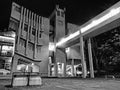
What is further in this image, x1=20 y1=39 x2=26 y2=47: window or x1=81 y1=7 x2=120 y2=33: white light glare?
x1=20 y1=39 x2=26 y2=47: window

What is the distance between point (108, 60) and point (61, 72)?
30.5 ft

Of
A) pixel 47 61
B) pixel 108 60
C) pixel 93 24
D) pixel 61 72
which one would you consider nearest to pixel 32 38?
pixel 47 61

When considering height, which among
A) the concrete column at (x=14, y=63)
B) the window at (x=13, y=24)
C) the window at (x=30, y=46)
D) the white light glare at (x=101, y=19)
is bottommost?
the concrete column at (x=14, y=63)

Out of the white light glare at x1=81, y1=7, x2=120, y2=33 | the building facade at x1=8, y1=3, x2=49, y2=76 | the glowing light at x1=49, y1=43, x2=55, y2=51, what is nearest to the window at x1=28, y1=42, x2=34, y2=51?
the building facade at x1=8, y1=3, x2=49, y2=76

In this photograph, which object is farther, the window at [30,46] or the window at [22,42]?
the window at [30,46]

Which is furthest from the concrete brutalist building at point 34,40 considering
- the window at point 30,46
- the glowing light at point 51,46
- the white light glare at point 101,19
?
the white light glare at point 101,19

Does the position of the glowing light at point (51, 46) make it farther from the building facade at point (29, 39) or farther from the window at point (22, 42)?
the window at point (22, 42)

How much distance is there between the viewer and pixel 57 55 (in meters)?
20.4

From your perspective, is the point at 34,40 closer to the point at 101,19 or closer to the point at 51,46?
the point at 51,46

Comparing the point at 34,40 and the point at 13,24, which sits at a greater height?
the point at 13,24

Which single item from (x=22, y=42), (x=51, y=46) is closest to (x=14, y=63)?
(x=22, y=42)

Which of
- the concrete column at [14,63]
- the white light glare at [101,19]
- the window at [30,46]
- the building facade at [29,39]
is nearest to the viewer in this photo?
the white light glare at [101,19]

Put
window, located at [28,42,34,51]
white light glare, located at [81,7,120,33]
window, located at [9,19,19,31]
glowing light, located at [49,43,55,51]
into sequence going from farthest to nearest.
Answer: glowing light, located at [49,43,55,51], window, located at [28,42,34,51], window, located at [9,19,19,31], white light glare, located at [81,7,120,33]

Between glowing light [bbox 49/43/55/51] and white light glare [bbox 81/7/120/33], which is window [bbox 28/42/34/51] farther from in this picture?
white light glare [bbox 81/7/120/33]
